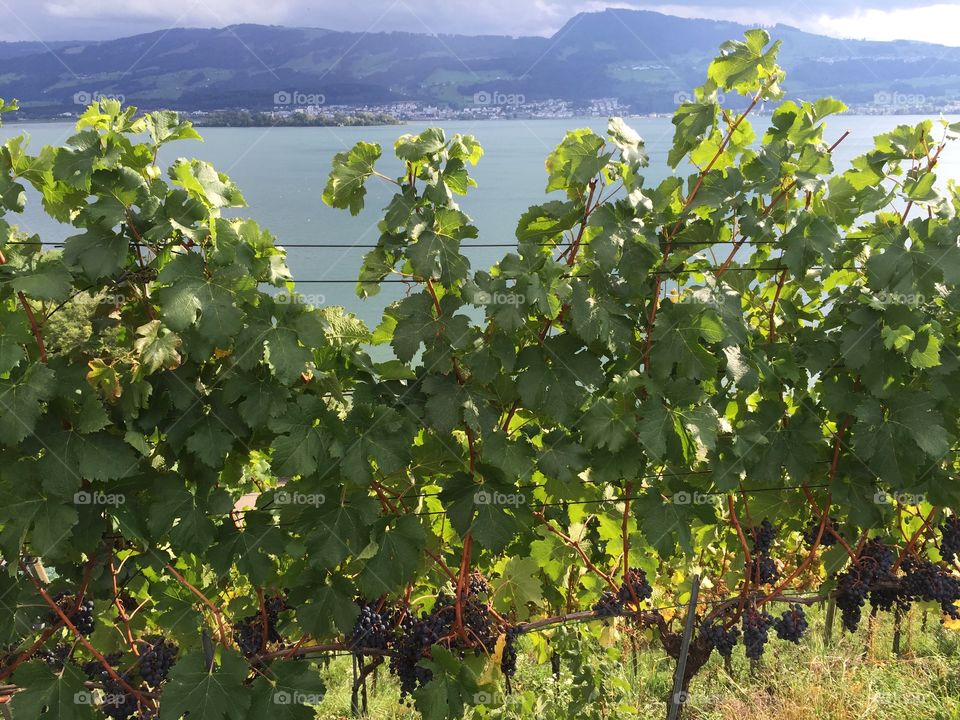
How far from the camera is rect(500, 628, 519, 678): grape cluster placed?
2.56 m

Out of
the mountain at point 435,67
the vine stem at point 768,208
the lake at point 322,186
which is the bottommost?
the lake at point 322,186

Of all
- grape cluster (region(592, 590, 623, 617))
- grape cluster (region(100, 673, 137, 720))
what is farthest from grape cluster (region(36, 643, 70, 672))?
grape cluster (region(592, 590, 623, 617))

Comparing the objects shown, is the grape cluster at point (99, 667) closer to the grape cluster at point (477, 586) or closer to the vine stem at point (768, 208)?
the grape cluster at point (477, 586)

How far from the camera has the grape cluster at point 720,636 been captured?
2.79m

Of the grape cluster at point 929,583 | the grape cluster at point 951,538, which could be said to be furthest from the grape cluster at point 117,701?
the grape cluster at point 951,538

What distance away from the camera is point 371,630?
8.15ft

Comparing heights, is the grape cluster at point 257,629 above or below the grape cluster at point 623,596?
below

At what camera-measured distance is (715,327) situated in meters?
2.28

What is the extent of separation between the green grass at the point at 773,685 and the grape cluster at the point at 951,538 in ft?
2.12

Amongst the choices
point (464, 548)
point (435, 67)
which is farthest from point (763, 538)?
point (435, 67)

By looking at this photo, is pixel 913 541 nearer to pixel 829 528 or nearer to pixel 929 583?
pixel 929 583

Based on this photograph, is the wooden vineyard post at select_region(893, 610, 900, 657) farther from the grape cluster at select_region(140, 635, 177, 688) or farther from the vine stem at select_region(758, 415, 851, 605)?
the grape cluster at select_region(140, 635, 177, 688)

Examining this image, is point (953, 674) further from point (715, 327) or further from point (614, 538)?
point (715, 327)

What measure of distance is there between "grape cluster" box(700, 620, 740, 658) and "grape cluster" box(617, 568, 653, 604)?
0.29 metres
